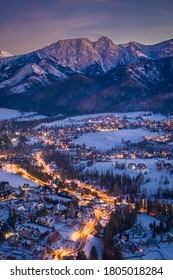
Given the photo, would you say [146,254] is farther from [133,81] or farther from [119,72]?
[119,72]

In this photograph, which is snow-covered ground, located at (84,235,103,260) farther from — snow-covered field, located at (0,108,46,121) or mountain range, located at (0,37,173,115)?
snow-covered field, located at (0,108,46,121)

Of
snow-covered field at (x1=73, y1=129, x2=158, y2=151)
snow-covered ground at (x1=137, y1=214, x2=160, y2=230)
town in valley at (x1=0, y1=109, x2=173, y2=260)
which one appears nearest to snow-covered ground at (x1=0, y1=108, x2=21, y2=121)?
town in valley at (x1=0, y1=109, x2=173, y2=260)

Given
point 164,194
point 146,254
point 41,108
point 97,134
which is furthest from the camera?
point 41,108

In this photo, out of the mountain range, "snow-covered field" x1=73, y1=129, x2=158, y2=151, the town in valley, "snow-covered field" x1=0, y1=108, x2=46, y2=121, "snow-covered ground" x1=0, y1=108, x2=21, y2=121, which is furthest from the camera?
the mountain range

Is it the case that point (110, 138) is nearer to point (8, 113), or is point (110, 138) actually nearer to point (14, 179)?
point (14, 179)

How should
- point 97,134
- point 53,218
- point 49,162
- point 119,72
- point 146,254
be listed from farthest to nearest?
point 119,72
point 97,134
point 49,162
point 53,218
point 146,254
